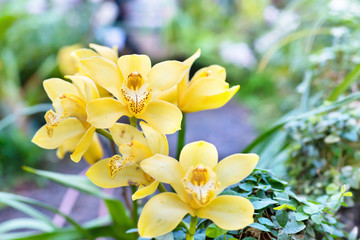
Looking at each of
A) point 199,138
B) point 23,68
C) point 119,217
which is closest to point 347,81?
point 119,217

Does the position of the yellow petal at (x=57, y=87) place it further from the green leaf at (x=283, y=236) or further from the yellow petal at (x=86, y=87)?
the green leaf at (x=283, y=236)

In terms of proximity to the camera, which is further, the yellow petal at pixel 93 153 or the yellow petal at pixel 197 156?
the yellow petal at pixel 93 153

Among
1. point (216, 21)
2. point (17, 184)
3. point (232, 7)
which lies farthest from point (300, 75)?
point (232, 7)

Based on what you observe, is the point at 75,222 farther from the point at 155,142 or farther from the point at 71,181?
the point at 155,142

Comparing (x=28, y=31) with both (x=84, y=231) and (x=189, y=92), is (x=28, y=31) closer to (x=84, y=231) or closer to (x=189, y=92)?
(x=84, y=231)

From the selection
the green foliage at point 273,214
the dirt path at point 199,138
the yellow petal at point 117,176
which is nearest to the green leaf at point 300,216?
the green foliage at point 273,214

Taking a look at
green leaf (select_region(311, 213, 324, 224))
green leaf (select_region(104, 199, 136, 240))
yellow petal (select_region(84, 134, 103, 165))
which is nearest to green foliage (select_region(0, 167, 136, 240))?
green leaf (select_region(104, 199, 136, 240))
